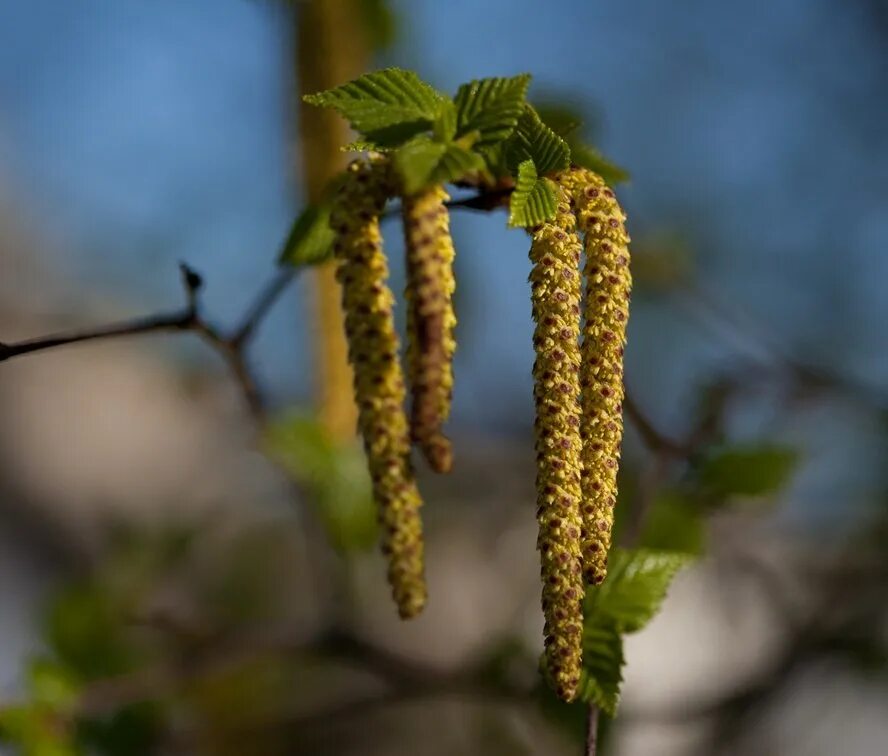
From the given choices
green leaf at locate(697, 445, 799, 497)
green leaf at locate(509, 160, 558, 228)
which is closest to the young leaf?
green leaf at locate(509, 160, 558, 228)

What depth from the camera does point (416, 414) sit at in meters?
0.48

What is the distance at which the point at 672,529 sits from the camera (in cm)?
100

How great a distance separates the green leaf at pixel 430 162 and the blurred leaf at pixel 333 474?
2.31 feet

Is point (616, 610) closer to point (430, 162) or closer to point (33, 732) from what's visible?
point (430, 162)

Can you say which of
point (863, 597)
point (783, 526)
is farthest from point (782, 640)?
point (783, 526)

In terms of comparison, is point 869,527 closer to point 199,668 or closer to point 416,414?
point 199,668

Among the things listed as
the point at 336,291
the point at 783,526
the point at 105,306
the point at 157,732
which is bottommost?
the point at 783,526

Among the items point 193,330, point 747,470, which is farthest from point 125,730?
point 747,470

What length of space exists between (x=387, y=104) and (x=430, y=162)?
2.5 inches

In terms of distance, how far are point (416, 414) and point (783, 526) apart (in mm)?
2095

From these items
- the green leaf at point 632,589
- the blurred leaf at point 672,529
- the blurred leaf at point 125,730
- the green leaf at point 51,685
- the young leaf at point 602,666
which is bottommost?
the blurred leaf at point 125,730

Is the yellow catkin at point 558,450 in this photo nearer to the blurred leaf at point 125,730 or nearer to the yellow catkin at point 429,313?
the yellow catkin at point 429,313

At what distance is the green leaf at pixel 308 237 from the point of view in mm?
677

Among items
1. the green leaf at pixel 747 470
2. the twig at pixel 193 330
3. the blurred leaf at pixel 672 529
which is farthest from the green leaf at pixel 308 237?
the green leaf at pixel 747 470
